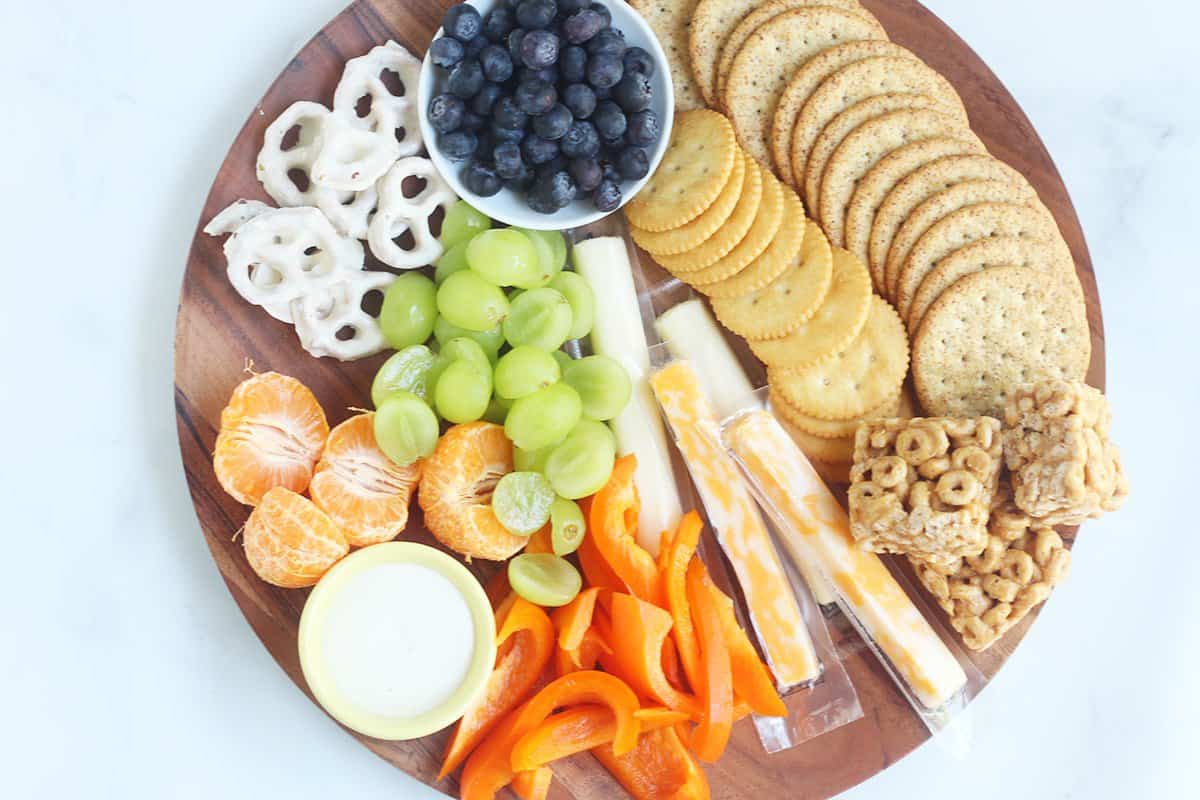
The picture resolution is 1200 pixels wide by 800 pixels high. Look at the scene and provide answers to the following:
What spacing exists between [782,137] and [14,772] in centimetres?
175

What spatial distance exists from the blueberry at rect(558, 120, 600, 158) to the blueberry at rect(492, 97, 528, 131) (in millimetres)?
68

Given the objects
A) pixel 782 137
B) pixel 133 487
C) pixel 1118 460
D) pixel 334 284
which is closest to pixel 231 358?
pixel 334 284

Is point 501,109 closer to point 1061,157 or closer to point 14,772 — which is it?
point 1061,157

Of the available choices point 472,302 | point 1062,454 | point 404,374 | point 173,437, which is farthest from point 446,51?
point 1062,454

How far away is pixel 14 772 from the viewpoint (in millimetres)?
1752

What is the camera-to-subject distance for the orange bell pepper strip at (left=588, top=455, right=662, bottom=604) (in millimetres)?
1516

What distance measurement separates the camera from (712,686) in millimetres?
1459

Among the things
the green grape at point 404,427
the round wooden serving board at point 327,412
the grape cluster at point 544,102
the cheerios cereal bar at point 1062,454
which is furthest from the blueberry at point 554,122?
the cheerios cereal bar at point 1062,454

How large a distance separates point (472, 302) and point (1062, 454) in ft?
2.93

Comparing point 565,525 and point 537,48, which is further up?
point 537,48

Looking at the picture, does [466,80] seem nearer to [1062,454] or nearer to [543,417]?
[543,417]

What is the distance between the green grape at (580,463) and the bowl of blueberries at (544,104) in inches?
13.5

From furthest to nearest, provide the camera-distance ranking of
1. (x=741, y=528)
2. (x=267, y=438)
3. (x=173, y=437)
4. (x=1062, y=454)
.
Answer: (x=173, y=437)
(x=741, y=528)
(x=267, y=438)
(x=1062, y=454)

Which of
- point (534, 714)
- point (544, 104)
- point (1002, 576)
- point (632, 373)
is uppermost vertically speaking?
point (544, 104)
